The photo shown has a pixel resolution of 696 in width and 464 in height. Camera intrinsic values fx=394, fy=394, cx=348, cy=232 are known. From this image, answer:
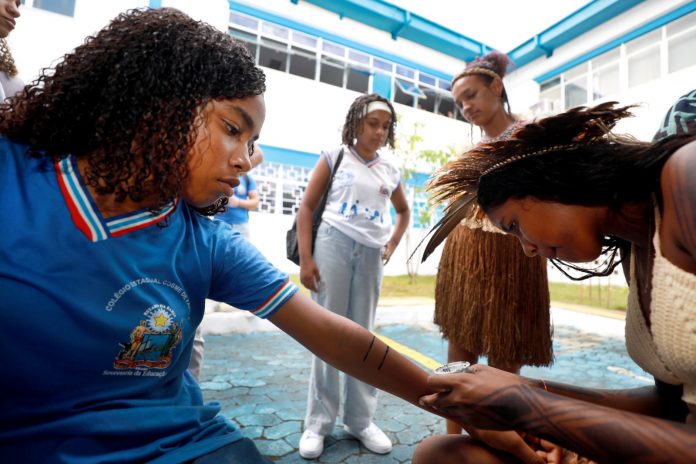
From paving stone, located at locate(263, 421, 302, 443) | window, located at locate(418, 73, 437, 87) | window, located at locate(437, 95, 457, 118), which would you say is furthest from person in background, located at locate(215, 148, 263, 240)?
window, located at locate(437, 95, 457, 118)

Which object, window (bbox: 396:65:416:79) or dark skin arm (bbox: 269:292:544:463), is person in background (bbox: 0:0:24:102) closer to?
dark skin arm (bbox: 269:292:544:463)

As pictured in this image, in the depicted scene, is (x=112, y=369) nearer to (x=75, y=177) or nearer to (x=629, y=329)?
(x=75, y=177)

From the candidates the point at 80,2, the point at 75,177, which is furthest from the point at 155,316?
the point at 80,2

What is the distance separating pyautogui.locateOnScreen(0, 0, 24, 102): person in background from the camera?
165 cm

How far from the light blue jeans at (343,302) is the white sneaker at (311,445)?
1.3 inches

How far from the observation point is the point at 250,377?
3.20 m

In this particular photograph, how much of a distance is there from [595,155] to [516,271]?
118cm

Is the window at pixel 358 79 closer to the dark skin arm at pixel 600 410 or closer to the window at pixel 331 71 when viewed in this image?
the window at pixel 331 71

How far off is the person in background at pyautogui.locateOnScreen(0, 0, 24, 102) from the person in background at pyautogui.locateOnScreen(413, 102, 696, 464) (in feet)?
6.51

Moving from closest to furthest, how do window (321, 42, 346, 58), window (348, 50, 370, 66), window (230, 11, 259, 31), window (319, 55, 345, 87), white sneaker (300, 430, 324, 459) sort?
white sneaker (300, 430, 324, 459) → window (230, 11, 259, 31) → window (321, 42, 346, 58) → window (319, 55, 345, 87) → window (348, 50, 370, 66)

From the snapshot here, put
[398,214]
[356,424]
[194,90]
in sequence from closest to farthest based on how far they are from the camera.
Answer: [194,90] < [356,424] < [398,214]

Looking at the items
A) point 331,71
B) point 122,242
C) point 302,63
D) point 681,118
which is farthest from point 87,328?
point 331,71

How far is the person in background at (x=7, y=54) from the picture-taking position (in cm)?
165

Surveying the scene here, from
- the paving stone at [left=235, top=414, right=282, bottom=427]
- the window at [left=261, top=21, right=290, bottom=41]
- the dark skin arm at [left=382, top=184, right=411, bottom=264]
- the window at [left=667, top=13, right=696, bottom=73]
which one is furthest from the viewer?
the window at [left=261, top=21, right=290, bottom=41]
